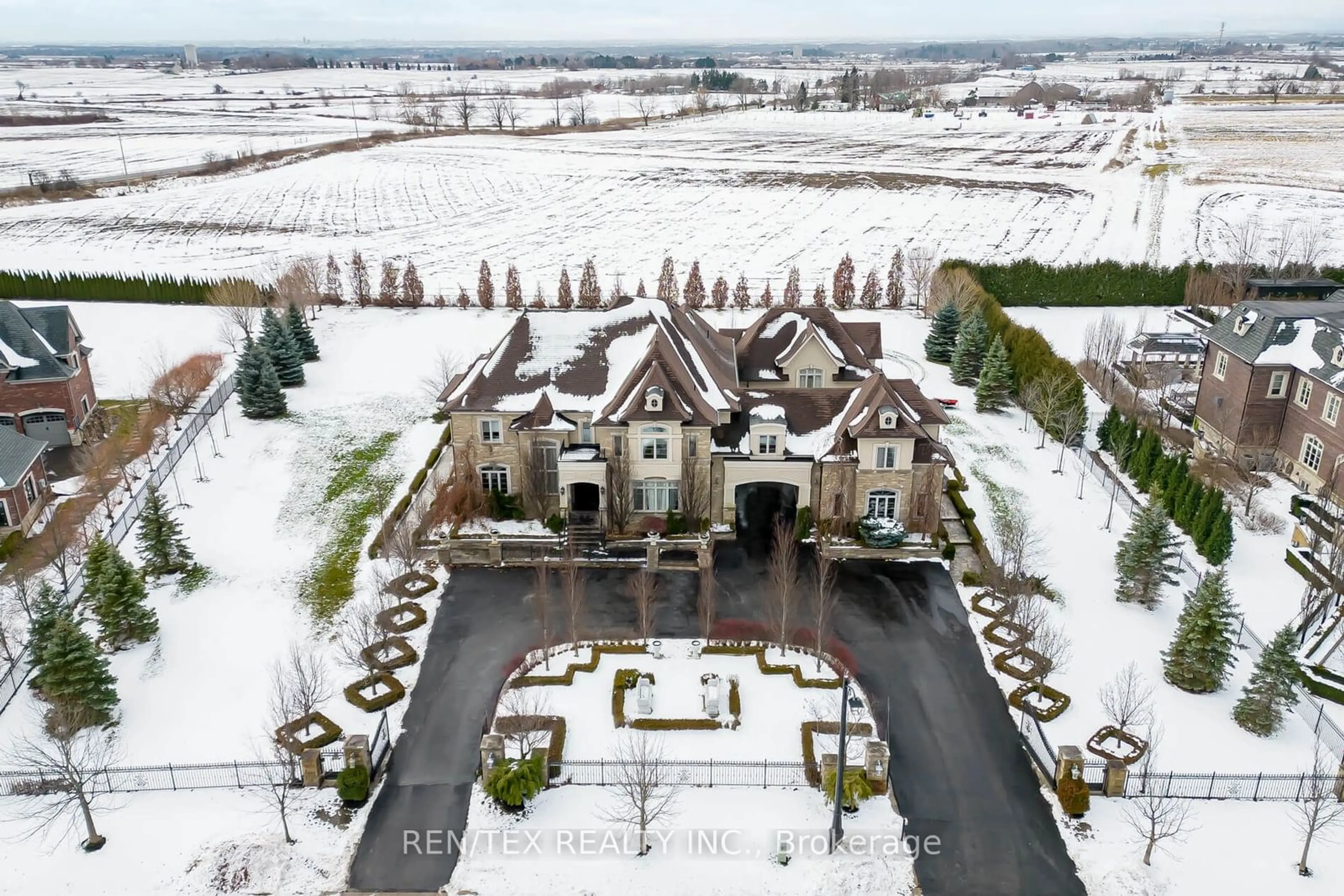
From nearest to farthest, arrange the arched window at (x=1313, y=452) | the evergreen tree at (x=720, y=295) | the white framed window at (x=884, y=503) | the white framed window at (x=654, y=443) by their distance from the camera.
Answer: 1. the white framed window at (x=654, y=443)
2. the white framed window at (x=884, y=503)
3. the arched window at (x=1313, y=452)
4. the evergreen tree at (x=720, y=295)

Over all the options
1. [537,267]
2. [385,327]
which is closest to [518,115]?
[537,267]

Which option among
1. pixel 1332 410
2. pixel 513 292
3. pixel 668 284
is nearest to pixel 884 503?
pixel 1332 410

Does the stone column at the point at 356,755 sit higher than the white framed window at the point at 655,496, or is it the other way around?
the white framed window at the point at 655,496

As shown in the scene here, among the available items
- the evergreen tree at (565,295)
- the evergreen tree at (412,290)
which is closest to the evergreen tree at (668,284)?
the evergreen tree at (565,295)

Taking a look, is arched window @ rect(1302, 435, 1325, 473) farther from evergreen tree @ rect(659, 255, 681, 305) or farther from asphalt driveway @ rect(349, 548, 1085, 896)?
evergreen tree @ rect(659, 255, 681, 305)

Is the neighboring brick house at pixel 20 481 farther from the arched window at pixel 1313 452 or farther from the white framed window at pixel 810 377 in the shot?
the arched window at pixel 1313 452

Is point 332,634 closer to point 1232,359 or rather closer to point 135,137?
point 1232,359
